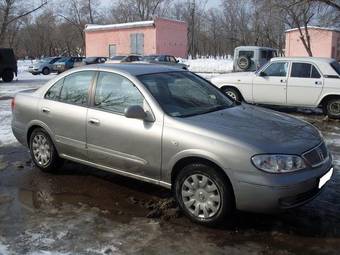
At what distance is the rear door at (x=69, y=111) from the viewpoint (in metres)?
6.00

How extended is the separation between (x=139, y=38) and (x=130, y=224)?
45377mm

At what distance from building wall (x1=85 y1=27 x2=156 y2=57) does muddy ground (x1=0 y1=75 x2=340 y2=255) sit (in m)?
42.8

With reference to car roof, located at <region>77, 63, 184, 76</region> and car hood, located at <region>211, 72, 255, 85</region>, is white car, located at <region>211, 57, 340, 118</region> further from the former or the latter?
car roof, located at <region>77, 63, 184, 76</region>

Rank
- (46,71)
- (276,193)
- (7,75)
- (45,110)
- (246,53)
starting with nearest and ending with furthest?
(276,193)
(45,110)
(7,75)
(246,53)
(46,71)

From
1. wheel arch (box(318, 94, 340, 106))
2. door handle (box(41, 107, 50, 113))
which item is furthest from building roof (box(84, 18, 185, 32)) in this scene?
door handle (box(41, 107, 50, 113))

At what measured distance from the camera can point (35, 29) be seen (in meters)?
87.0

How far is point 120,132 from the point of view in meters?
5.45

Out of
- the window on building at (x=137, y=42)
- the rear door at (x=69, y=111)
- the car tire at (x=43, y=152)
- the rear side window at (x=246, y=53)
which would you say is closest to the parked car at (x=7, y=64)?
the rear side window at (x=246, y=53)

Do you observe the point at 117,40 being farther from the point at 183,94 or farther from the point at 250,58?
the point at 183,94

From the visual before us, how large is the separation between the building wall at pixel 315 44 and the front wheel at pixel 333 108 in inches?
1521

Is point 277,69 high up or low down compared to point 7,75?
up

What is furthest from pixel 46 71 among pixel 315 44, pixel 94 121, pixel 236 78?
pixel 94 121

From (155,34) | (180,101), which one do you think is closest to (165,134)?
(180,101)

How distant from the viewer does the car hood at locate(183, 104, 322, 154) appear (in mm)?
4613
